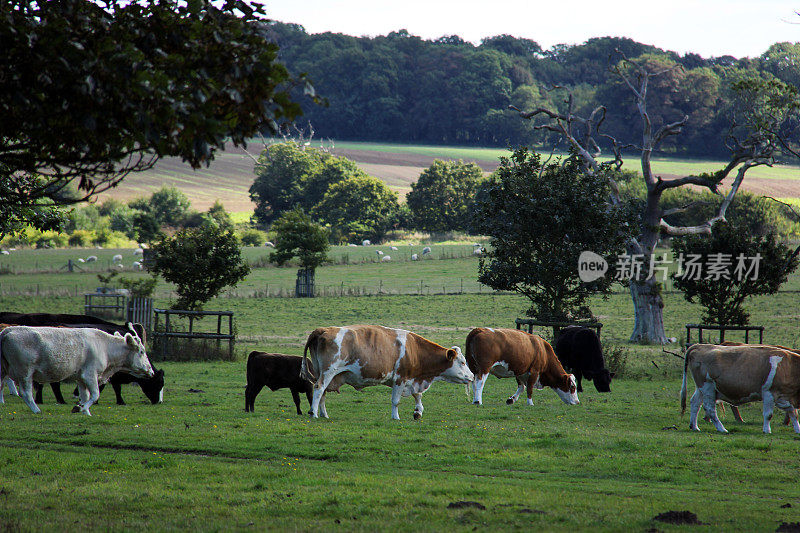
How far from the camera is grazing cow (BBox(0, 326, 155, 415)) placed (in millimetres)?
16750

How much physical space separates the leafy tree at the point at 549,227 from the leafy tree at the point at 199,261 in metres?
12.1

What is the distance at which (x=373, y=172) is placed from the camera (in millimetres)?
154375

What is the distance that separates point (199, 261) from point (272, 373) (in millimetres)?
19711

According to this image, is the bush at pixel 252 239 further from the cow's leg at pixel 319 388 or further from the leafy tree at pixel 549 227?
the cow's leg at pixel 319 388

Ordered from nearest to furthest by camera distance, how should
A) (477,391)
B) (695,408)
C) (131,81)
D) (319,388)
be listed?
(131,81) < (695,408) < (319,388) < (477,391)

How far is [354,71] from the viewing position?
17925 centimetres

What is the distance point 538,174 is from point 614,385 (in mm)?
9859

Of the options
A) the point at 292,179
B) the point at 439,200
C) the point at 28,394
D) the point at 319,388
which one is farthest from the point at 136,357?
the point at 292,179

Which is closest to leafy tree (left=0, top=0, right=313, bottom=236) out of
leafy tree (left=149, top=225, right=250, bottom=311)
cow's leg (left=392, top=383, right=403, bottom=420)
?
cow's leg (left=392, top=383, right=403, bottom=420)

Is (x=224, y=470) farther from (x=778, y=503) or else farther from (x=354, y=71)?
(x=354, y=71)

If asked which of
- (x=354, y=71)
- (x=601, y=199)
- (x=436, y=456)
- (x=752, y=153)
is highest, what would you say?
(x=354, y=71)

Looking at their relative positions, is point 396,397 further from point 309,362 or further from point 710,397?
point 710,397

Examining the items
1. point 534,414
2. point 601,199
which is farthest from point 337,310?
point 534,414

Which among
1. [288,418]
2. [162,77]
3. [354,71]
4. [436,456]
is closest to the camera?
[162,77]
